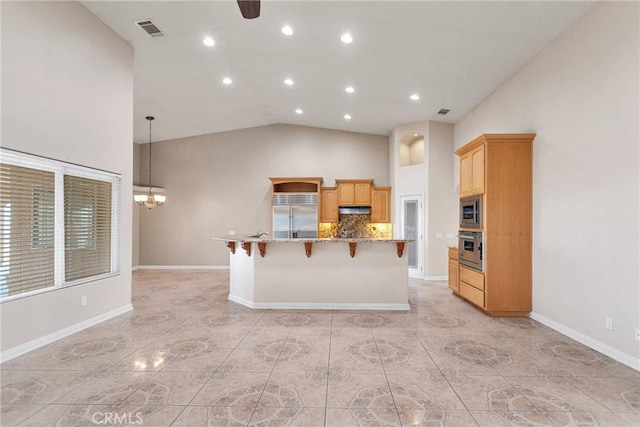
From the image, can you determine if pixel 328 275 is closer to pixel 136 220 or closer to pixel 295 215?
pixel 295 215

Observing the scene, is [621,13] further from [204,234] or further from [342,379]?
[204,234]

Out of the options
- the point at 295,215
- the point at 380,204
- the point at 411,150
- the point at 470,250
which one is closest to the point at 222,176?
the point at 295,215

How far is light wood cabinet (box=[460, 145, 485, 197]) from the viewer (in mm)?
4566

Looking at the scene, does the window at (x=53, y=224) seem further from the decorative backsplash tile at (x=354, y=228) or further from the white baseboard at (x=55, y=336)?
the decorative backsplash tile at (x=354, y=228)

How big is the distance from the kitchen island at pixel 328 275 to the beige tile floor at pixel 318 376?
1.76 feet

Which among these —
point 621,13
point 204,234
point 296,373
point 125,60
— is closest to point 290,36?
point 125,60

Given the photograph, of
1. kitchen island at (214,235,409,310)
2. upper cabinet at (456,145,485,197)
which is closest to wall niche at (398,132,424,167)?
upper cabinet at (456,145,485,197)

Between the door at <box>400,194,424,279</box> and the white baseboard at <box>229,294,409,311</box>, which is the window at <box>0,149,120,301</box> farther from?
the door at <box>400,194,424,279</box>

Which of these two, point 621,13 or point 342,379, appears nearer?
point 342,379

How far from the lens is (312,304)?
16.1 feet

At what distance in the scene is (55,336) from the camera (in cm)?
354

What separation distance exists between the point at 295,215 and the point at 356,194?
1676 mm

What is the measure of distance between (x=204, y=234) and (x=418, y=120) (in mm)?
6279

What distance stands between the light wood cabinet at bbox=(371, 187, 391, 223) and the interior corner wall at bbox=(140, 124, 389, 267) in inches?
43.1
